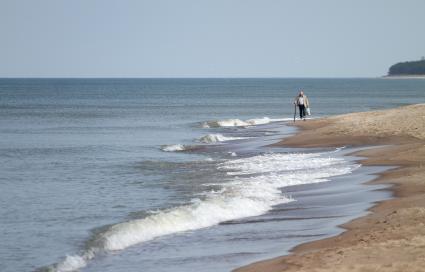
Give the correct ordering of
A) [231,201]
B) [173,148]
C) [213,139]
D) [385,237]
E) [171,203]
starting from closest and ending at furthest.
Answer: [385,237] < [231,201] < [171,203] < [173,148] < [213,139]

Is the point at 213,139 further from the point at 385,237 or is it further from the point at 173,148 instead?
the point at 385,237

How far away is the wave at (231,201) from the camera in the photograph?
47.6ft

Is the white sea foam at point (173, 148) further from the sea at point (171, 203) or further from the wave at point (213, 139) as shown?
the wave at point (213, 139)

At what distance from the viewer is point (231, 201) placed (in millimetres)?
17750

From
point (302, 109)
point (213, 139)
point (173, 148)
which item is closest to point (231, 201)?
point (173, 148)

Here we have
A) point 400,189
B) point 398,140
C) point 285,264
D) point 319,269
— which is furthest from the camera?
point 398,140

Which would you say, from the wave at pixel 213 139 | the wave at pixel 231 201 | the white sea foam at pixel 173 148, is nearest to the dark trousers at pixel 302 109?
the wave at pixel 213 139

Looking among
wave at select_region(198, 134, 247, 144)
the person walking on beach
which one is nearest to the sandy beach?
wave at select_region(198, 134, 247, 144)

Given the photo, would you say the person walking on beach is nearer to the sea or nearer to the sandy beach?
the sea

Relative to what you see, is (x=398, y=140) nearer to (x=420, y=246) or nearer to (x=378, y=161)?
(x=378, y=161)

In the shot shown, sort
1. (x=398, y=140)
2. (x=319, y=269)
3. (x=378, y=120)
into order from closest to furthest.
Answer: (x=319, y=269) < (x=398, y=140) < (x=378, y=120)

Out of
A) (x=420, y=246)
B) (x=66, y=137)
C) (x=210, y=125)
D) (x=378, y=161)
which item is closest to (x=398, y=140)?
(x=378, y=161)

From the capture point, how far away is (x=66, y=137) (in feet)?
143

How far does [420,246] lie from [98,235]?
6.60 m
